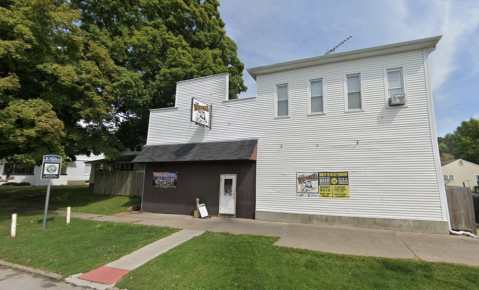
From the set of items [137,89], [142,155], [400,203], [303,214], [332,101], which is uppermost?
[137,89]

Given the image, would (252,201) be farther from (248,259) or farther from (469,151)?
(469,151)

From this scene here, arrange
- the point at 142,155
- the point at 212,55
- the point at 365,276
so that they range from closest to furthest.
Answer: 1. the point at 365,276
2. the point at 142,155
3. the point at 212,55

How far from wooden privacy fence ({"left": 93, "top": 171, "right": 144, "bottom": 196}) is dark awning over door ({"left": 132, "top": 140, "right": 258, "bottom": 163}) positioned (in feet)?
17.4

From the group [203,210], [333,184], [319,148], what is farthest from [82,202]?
[333,184]

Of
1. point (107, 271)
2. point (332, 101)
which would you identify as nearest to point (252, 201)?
point (332, 101)

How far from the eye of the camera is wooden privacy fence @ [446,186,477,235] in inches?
321

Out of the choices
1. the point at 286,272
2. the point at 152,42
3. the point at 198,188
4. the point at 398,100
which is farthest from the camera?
the point at 152,42

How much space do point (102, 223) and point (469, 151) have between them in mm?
53530

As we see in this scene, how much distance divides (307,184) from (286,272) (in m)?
5.62

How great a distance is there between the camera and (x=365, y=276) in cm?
457

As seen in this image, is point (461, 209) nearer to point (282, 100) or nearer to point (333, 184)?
point (333, 184)

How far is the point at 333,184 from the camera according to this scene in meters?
9.51

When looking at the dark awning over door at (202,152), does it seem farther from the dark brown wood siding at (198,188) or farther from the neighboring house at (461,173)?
the neighboring house at (461,173)

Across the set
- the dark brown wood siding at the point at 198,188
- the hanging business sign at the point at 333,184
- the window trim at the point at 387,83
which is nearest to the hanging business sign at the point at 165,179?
the dark brown wood siding at the point at 198,188
